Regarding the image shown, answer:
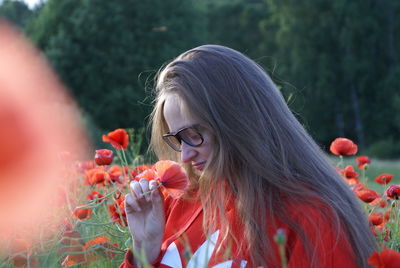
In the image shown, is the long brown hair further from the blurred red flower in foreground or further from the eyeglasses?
the blurred red flower in foreground

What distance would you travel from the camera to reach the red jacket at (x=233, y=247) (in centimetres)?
130

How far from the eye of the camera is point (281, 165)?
1.47 m

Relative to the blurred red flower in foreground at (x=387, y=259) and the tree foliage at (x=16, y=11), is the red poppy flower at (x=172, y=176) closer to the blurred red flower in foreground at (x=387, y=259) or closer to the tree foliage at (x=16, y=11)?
the blurred red flower in foreground at (x=387, y=259)

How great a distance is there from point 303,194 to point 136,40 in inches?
783

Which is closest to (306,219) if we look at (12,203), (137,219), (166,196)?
(137,219)

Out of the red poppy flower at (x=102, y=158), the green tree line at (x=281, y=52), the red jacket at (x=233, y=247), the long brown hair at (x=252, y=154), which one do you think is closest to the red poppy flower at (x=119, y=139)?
the red poppy flower at (x=102, y=158)

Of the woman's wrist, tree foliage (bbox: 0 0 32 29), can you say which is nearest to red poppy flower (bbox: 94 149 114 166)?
the woman's wrist

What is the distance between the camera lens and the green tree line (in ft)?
66.6

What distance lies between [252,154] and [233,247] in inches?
8.4

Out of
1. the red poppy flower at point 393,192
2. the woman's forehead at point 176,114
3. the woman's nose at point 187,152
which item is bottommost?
the red poppy flower at point 393,192

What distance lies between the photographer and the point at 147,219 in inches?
62.1

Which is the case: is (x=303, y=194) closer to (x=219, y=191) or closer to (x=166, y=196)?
(x=219, y=191)

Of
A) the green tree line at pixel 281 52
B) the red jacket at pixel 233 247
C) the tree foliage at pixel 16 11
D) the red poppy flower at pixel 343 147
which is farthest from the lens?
the tree foliage at pixel 16 11

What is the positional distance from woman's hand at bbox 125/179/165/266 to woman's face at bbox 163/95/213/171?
0.11 metres
